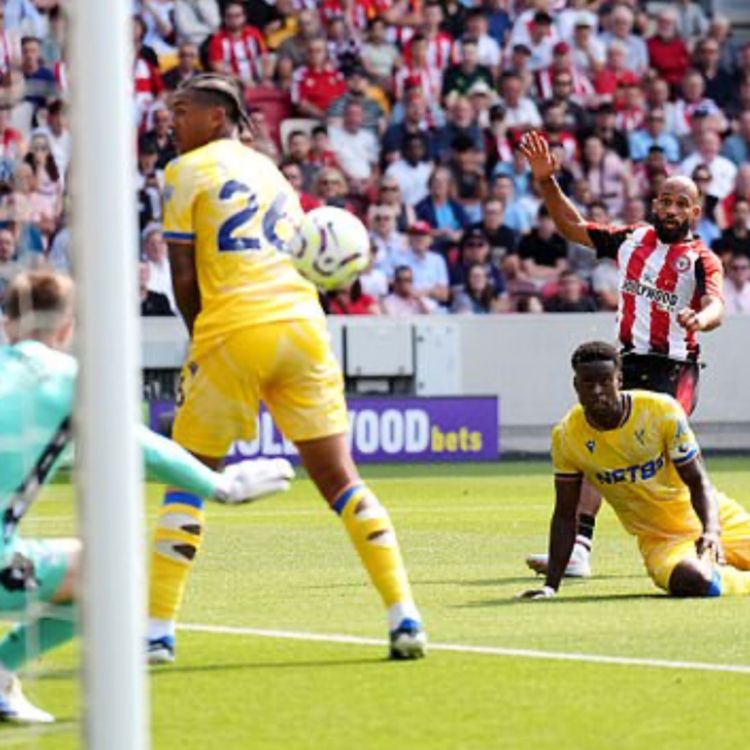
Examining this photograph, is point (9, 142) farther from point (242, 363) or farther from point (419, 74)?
point (419, 74)

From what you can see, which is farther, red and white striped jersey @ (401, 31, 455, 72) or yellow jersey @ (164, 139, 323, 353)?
red and white striped jersey @ (401, 31, 455, 72)

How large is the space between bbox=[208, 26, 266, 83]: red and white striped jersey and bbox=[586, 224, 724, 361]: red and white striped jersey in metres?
12.4

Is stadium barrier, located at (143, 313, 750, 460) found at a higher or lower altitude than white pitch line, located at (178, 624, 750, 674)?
lower

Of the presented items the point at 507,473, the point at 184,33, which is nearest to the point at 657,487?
the point at 507,473

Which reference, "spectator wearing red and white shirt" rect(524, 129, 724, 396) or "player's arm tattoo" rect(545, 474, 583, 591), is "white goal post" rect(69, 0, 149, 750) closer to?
"player's arm tattoo" rect(545, 474, 583, 591)

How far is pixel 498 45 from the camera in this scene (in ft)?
90.6

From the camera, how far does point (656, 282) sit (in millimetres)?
13820

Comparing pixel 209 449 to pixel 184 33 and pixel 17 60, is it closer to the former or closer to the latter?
pixel 17 60

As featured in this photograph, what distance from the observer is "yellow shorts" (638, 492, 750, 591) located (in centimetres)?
1187

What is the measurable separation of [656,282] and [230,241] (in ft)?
16.1

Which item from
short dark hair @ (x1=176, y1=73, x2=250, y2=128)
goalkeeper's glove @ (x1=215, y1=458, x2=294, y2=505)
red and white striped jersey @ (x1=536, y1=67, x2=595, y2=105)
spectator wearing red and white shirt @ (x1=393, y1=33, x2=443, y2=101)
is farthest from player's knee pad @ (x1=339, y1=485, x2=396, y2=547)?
red and white striped jersey @ (x1=536, y1=67, x2=595, y2=105)

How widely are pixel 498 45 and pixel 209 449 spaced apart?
18802 mm

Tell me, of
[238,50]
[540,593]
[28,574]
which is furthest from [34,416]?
[238,50]

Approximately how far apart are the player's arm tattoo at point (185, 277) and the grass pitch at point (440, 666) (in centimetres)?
131
